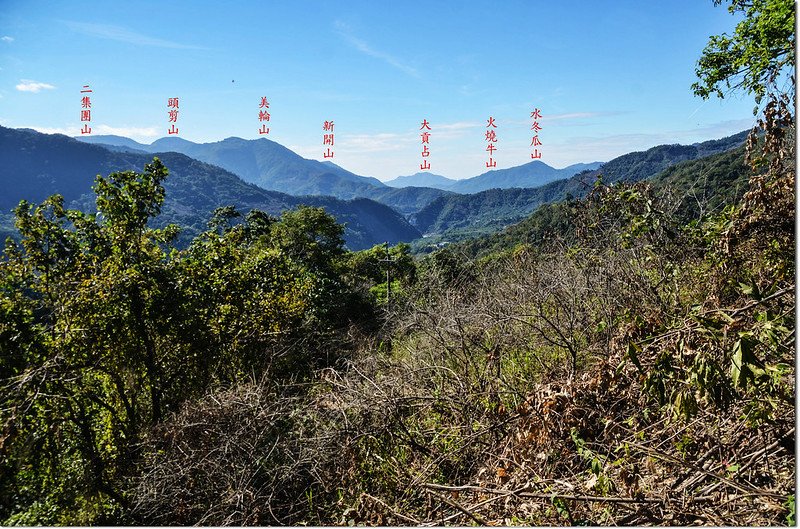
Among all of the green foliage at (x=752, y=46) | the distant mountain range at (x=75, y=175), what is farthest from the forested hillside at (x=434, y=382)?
the distant mountain range at (x=75, y=175)

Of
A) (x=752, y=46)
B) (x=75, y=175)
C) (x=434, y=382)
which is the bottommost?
(x=434, y=382)

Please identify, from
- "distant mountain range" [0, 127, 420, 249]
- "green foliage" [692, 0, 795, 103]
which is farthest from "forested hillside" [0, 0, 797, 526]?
"distant mountain range" [0, 127, 420, 249]

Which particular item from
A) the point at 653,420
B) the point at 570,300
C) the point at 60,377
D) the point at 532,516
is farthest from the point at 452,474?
the point at 60,377

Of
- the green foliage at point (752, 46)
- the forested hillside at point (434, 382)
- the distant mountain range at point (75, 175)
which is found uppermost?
the distant mountain range at point (75, 175)

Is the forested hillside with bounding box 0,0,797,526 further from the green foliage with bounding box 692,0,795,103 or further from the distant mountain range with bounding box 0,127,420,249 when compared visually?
the distant mountain range with bounding box 0,127,420,249

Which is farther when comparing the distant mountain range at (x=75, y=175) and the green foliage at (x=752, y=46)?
the distant mountain range at (x=75, y=175)

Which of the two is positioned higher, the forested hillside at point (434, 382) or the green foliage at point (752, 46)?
the green foliage at point (752, 46)

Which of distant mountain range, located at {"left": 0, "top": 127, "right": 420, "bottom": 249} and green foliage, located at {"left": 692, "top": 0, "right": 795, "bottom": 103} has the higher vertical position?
distant mountain range, located at {"left": 0, "top": 127, "right": 420, "bottom": 249}

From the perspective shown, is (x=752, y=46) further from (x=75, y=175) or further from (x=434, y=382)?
(x=75, y=175)

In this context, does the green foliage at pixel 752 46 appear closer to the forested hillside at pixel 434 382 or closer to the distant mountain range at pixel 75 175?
the forested hillside at pixel 434 382

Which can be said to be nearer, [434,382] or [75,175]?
[434,382]

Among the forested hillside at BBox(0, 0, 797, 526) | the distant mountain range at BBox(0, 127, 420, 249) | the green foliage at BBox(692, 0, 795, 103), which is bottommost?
the forested hillside at BBox(0, 0, 797, 526)

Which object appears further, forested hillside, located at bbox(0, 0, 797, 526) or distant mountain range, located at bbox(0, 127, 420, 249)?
distant mountain range, located at bbox(0, 127, 420, 249)

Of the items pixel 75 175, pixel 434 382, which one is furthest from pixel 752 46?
pixel 75 175
